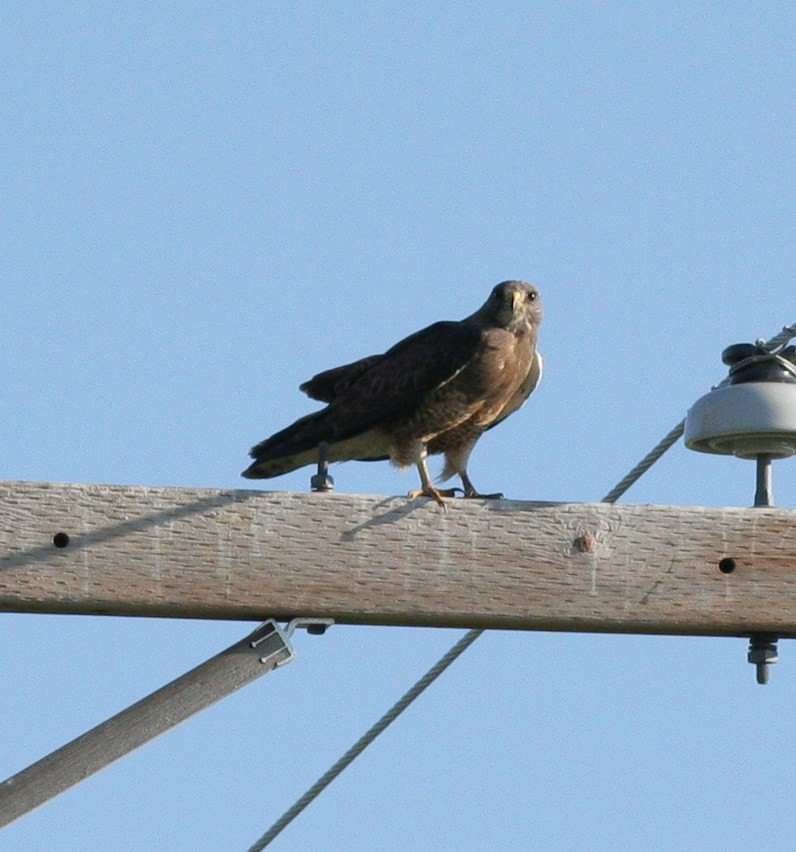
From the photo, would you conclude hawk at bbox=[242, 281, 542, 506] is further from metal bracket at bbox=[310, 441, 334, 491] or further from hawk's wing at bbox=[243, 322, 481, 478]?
metal bracket at bbox=[310, 441, 334, 491]

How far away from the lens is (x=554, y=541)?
15.1 ft

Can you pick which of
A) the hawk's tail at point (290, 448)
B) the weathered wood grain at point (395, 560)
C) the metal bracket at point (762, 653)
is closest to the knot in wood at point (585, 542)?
the weathered wood grain at point (395, 560)

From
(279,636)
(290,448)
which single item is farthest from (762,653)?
(290,448)

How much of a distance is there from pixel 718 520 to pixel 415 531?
692 millimetres

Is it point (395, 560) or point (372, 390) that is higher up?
point (372, 390)

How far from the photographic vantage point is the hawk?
6234mm

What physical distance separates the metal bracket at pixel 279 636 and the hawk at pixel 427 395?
131 centimetres

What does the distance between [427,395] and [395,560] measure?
2029 millimetres

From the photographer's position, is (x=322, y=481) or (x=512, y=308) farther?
(x=512, y=308)

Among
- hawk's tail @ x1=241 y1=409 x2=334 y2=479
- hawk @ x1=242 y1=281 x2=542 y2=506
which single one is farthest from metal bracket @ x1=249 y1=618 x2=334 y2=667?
hawk's tail @ x1=241 y1=409 x2=334 y2=479

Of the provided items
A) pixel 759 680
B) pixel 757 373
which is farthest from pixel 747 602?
pixel 757 373

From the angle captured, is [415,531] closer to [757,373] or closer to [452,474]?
[757,373]

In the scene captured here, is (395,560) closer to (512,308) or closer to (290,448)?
(290,448)

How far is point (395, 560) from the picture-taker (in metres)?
4.54
